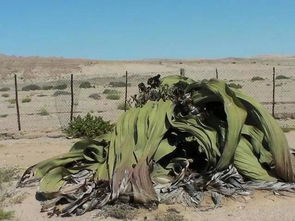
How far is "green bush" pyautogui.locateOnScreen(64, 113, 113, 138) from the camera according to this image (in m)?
12.9

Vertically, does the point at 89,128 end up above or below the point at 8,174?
above

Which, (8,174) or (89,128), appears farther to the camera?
(89,128)

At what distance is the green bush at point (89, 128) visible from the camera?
1292 centimetres

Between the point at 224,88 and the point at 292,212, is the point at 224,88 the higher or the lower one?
the higher one

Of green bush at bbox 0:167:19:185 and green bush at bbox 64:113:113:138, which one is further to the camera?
green bush at bbox 64:113:113:138

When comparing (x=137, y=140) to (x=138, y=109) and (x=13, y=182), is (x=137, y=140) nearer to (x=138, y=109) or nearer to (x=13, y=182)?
(x=138, y=109)

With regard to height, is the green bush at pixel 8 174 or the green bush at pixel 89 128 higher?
the green bush at pixel 89 128

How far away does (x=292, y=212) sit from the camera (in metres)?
6.55

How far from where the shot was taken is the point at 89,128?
13.1 metres

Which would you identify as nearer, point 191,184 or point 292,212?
point 292,212

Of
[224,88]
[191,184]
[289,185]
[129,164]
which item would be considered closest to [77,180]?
[129,164]

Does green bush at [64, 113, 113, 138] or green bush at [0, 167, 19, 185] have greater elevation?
green bush at [64, 113, 113, 138]

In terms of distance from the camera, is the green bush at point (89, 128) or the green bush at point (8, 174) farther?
the green bush at point (89, 128)

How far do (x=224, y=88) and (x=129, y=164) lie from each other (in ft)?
5.72
